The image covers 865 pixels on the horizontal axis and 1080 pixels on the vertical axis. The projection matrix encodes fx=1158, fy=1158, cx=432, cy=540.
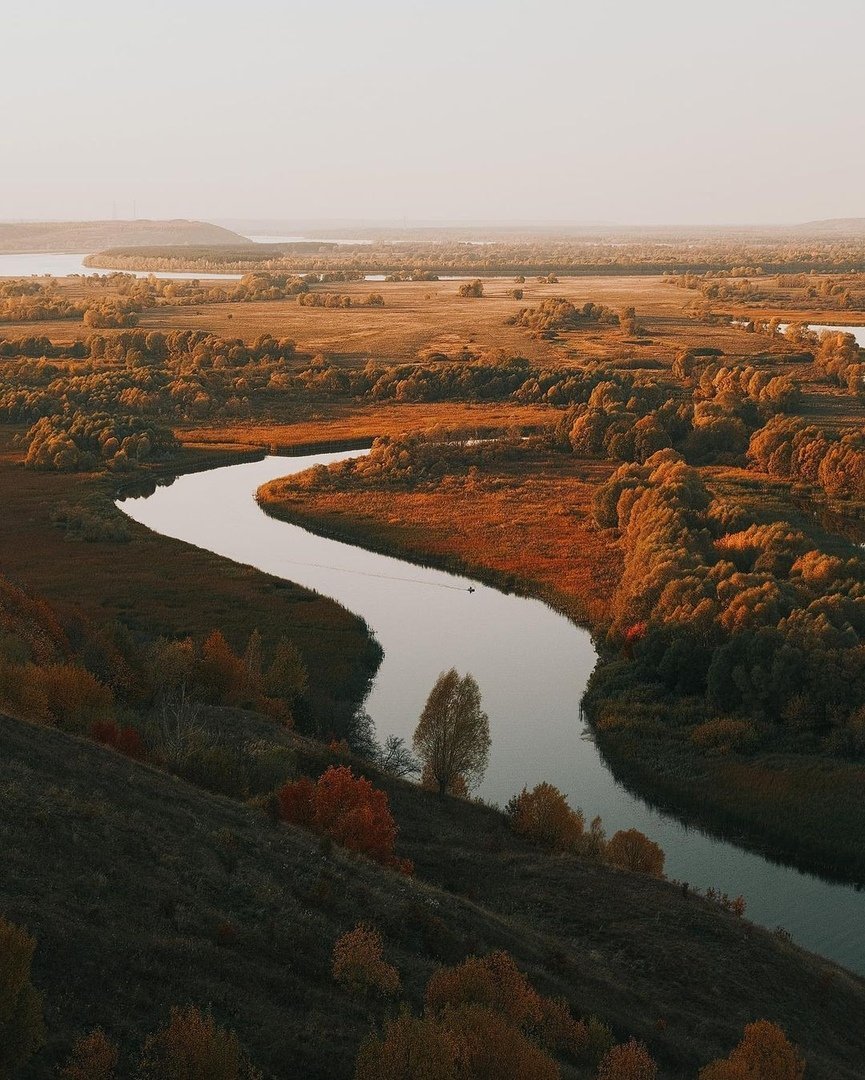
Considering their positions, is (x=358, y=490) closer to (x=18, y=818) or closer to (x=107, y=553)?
(x=107, y=553)

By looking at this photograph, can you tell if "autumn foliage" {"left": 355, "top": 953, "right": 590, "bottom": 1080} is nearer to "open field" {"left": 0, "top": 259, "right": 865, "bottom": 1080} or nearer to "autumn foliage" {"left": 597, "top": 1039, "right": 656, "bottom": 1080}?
"autumn foliage" {"left": 597, "top": 1039, "right": 656, "bottom": 1080}

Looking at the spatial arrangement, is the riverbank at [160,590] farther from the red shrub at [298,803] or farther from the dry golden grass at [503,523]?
the red shrub at [298,803]

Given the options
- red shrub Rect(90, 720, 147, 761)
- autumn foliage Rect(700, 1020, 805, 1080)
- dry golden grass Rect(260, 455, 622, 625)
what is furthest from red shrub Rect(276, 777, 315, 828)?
dry golden grass Rect(260, 455, 622, 625)

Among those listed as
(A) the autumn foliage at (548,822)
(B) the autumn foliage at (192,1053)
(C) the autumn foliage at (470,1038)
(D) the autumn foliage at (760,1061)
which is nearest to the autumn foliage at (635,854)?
(A) the autumn foliage at (548,822)

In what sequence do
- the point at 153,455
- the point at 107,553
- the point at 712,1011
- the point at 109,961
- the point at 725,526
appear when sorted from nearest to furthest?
the point at 109,961 < the point at 712,1011 < the point at 725,526 < the point at 107,553 < the point at 153,455

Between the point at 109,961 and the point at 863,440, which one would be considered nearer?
A: the point at 109,961

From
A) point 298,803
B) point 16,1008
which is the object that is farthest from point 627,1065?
point 298,803

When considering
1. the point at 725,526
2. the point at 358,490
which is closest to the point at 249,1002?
the point at 725,526
